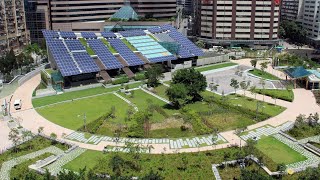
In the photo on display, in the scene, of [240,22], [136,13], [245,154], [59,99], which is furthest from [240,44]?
[245,154]

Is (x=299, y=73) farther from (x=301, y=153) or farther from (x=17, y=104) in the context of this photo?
(x=17, y=104)

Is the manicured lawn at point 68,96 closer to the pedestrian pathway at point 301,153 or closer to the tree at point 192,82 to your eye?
the tree at point 192,82

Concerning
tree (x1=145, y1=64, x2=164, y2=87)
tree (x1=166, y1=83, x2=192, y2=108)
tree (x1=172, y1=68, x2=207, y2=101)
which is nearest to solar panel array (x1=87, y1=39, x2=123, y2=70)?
tree (x1=145, y1=64, x2=164, y2=87)

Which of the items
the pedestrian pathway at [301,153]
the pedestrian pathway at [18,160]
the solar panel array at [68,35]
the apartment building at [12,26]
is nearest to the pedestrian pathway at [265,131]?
the pedestrian pathway at [301,153]

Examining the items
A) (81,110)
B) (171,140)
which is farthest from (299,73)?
(81,110)

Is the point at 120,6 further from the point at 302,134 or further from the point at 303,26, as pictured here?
the point at 302,134
